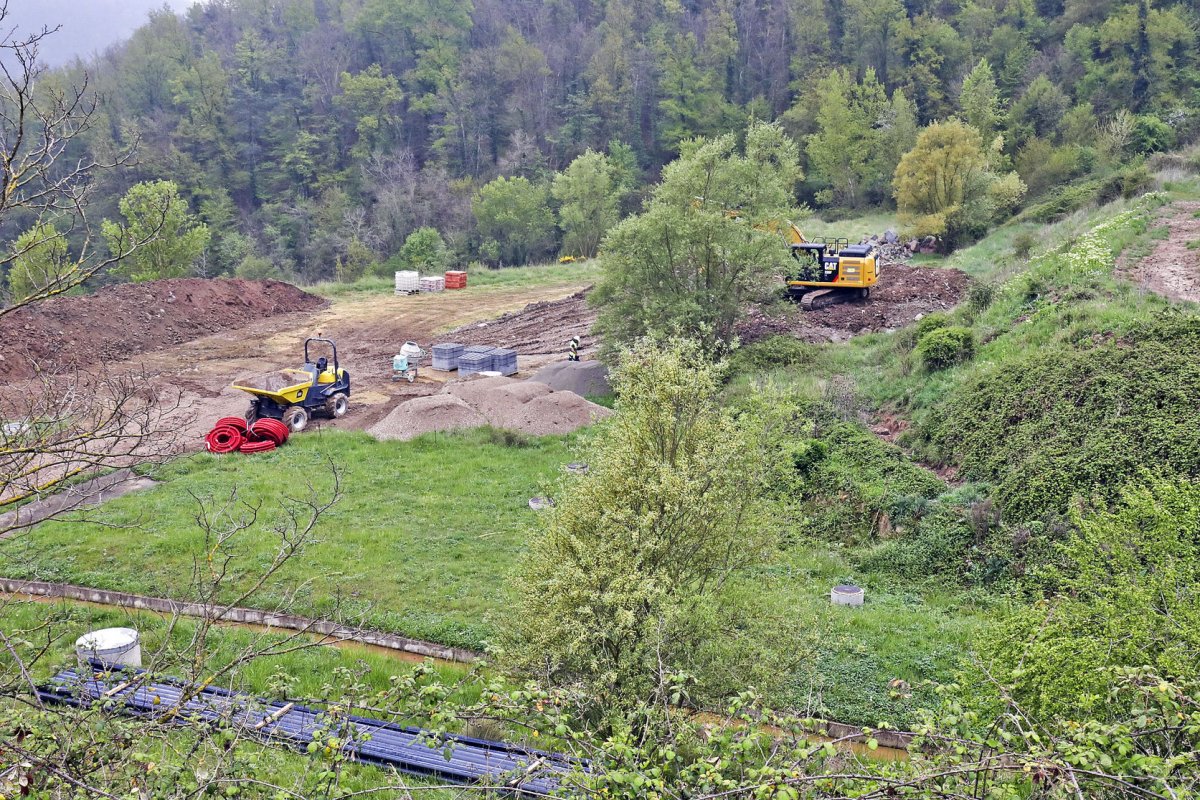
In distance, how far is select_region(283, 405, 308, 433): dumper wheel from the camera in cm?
2211

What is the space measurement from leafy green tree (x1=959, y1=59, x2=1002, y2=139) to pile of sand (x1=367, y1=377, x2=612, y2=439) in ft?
131

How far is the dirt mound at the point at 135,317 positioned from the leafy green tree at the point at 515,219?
24.4 meters

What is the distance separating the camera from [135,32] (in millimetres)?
97875

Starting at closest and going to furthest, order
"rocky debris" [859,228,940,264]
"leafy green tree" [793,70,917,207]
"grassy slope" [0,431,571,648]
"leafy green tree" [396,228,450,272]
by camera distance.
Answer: "grassy slope" [0,431,571,648]
"rocky debris" [859,228,940,264]
"leafy green tree" [396,228,450,272]
"leafy green tree" [793,70,917,207]

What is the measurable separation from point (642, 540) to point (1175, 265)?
18915 mm

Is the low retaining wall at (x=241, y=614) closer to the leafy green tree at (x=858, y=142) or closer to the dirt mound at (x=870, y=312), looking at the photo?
the dirt mound at (x=870, y=312)

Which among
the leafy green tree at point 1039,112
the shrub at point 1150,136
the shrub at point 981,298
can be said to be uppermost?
the leafy green tree at point 1039,112

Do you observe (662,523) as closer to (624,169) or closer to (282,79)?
(624,169)

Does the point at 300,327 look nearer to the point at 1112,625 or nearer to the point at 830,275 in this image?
the point at 830,275

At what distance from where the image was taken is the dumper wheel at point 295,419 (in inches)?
870

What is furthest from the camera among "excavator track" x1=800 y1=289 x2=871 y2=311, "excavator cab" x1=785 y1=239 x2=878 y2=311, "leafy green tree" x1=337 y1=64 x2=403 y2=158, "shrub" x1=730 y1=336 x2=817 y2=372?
"leafy green tree" x1=337 y1=64 x2=403 y2=158

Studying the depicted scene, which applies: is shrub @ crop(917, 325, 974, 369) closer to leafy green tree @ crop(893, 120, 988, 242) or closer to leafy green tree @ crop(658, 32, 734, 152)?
leafy green tree @ crop(893, 120, 988, 242)

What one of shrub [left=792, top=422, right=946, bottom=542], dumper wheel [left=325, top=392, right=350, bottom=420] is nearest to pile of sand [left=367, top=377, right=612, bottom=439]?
dumper wheel [left=325, top=392, right=350, bottom=420]

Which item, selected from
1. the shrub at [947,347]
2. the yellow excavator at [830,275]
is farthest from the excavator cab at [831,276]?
the shrub at [947,347]
